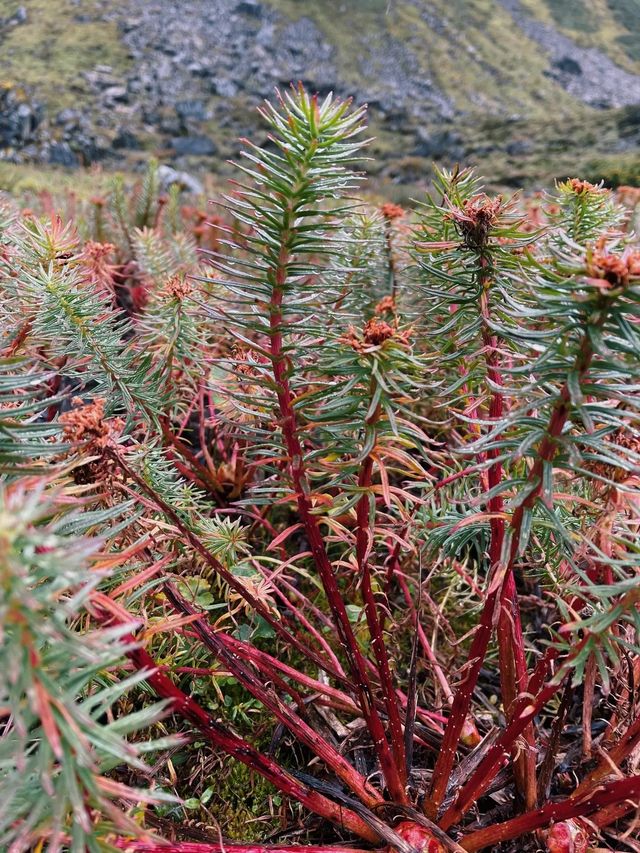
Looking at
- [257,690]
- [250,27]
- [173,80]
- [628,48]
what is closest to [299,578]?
[257,690]

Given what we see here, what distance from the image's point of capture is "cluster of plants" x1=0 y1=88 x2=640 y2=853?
22.2 inches

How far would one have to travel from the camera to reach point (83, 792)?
1.82 feet

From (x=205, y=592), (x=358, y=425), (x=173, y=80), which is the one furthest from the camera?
(x=173, y=80)

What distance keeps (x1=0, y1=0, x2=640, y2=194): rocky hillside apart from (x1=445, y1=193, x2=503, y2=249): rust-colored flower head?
45.3ft

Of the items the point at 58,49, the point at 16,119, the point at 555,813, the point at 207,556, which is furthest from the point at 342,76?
the point at 555,813

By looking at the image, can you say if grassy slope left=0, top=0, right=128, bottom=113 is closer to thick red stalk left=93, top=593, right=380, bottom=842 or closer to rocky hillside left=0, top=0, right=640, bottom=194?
rocky hillside left=0, top=0, right=640, bottom=194

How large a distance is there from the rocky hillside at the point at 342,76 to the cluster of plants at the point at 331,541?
13.8m

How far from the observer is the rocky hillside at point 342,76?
18.6 metres

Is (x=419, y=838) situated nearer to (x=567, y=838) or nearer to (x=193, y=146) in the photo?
(x=567, y=838)

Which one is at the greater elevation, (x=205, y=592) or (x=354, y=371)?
(x=354, y=371)

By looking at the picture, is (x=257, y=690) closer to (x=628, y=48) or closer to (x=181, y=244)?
(x=181, y=244)

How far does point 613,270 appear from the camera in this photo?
2.06ft

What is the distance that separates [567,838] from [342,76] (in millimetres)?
37331

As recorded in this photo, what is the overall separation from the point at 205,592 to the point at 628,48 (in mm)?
51484
